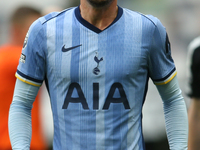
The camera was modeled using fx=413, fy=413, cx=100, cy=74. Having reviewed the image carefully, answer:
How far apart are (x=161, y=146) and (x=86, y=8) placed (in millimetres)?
3924

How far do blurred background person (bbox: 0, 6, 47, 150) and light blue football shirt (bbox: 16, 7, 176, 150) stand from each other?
1.36m

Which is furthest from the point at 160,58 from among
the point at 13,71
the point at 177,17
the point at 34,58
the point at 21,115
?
the point at 177,17

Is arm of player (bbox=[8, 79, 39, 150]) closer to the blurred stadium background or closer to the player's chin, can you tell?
the player's chin

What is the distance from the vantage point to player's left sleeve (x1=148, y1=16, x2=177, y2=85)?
238 centimetres

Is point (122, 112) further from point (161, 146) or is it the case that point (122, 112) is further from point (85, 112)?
point (161, 146)

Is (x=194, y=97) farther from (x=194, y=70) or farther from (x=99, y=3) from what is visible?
(x=99, y=3)

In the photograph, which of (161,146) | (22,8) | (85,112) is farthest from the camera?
(161,146)

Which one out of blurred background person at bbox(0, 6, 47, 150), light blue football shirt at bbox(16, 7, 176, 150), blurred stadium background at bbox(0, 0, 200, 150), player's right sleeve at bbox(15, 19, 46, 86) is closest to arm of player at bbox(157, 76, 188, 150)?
light blue football shirt at bbox(16, 7, 176, 150)

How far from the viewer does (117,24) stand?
7.78ft

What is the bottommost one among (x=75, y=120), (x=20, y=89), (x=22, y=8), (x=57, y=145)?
(x=57, y=145)

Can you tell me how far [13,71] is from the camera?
3727 millimetres

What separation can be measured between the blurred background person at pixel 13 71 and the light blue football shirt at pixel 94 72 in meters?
1.36

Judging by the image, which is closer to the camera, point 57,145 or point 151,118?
point 57,145

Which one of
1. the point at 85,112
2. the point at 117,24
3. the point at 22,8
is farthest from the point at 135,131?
the point at 22,8
